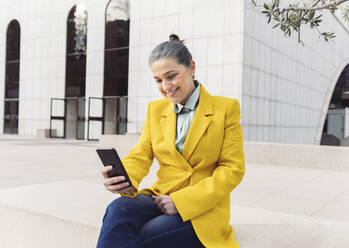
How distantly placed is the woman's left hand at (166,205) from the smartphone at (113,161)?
0.22 metres

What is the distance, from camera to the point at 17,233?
379 centimetres

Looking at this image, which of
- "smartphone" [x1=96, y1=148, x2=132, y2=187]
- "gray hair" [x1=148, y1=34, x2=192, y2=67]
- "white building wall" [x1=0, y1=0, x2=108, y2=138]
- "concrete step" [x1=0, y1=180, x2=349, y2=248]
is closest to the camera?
"smartphone" [x1=96, y1=148, x2=132, y2=187]

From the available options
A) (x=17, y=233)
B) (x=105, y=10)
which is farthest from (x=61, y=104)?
(x=17, y=233)

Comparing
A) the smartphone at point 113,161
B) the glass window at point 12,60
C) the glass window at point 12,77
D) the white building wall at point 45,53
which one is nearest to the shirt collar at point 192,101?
the smartphone at point 113,161

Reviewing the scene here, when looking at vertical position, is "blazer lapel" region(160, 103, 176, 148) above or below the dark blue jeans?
above

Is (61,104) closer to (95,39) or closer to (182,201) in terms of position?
(95,39)

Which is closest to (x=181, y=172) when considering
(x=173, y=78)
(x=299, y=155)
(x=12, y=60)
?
(x=173, y=78)

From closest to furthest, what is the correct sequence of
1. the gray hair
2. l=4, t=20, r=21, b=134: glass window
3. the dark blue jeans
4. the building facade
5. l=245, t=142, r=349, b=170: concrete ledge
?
the dark blue jeans, the gray hair, l=245, t=142, r=349, b=170: concrete ledge, the building facade, l=4, t=20, r=21, b=134: glass window

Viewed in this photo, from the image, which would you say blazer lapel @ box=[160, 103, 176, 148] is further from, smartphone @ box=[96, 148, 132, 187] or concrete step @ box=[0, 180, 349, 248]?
concrete step @ box=[0, 180, 349, 248]

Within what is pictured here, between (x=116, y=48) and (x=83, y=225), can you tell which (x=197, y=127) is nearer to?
(x=83, y=225)

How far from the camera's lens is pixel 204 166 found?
2387mm

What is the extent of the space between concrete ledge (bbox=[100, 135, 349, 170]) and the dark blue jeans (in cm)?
846

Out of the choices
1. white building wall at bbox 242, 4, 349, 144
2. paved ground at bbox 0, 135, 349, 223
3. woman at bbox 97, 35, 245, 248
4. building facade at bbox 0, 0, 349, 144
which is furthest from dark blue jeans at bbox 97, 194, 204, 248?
building facade at bbox 0, 0, 349, 144

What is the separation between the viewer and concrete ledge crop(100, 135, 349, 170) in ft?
31.5
